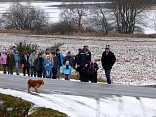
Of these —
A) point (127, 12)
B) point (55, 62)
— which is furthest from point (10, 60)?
point (127, 12)

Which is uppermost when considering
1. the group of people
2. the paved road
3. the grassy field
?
the group of people

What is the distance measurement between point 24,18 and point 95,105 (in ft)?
163

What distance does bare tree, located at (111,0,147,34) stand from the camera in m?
50.2

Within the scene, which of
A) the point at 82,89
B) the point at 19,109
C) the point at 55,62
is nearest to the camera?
the point at 19,109

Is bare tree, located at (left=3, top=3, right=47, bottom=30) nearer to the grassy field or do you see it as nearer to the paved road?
the paved road

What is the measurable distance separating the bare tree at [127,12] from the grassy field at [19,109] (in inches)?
1597

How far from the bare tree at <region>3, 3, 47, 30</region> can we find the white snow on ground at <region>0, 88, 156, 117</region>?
4604cm

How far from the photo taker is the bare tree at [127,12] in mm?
50156

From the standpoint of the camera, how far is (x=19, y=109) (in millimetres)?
10938

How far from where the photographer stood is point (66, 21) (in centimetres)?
5159

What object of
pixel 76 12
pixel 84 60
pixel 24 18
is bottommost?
pixel 84 60

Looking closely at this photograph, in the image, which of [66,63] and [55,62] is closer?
[66,63]

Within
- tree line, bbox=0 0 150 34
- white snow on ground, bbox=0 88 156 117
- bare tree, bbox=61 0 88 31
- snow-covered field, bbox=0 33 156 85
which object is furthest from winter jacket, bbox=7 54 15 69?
bare tree, bbox=61 0 88 31

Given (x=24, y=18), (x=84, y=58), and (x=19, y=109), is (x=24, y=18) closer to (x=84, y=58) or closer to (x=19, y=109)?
(x=84, y=58)
